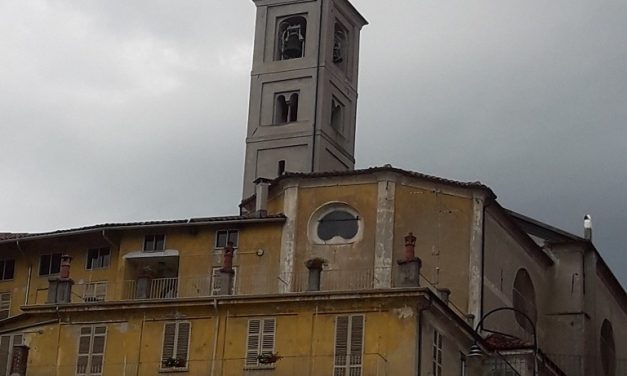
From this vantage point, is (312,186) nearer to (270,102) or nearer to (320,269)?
(320,269)

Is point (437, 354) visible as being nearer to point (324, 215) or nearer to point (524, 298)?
point (324, 215)

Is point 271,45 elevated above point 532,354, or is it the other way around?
point 271,45

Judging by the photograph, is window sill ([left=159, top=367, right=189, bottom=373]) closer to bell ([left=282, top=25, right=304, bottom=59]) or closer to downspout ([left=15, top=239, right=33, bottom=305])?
downspout ([left=15, top=239, right=33, bottom=305])

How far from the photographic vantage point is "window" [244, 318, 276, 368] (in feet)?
172

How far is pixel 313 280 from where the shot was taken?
5356cm

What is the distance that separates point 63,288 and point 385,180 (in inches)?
498

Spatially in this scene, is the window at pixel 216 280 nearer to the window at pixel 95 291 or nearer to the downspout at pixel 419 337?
the window at pixel 95 291

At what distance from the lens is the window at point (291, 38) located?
76.9 meters

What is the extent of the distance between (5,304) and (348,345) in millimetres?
19102

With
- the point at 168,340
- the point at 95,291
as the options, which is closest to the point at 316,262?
the point at 168,340

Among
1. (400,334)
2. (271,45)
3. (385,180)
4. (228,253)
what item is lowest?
(400,334)

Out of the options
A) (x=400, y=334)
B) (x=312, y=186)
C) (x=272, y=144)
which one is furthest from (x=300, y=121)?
(x=400, y=334)

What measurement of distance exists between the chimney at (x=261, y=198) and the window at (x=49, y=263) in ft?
27.4

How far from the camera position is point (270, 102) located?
75.8 meters
